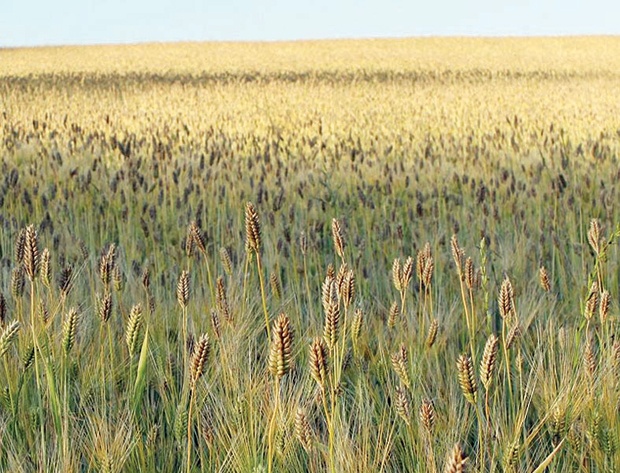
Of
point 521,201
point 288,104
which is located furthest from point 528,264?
point 288,104

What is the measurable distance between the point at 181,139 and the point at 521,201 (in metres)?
3.81

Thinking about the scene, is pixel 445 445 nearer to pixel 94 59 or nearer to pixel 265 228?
pixel 265 228

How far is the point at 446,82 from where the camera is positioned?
60.4 ft

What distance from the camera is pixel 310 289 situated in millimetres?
3227

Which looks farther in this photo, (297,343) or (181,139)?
(181,139)

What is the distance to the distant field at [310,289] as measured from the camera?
1.64 metres

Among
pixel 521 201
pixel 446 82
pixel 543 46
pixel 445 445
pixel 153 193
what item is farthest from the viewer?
pixel 543 46

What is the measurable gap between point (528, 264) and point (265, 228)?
1217 millimetres

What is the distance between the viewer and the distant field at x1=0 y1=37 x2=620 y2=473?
1.64 m

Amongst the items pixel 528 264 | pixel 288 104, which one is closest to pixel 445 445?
pixel 528 264

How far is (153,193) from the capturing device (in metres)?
4.72

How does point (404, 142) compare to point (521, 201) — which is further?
point (404, 142)

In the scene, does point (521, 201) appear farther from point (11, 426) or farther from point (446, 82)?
point (446, 82)

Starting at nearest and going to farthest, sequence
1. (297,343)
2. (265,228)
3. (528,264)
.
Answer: (297,343), (528,264), (265,228)
